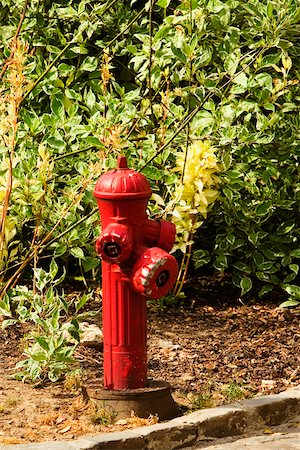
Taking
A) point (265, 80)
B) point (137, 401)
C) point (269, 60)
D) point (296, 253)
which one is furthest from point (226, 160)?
point (137, 401)

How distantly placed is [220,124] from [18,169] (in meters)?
1.20

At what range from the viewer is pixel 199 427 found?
484 cm

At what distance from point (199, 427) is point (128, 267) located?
0.76 m

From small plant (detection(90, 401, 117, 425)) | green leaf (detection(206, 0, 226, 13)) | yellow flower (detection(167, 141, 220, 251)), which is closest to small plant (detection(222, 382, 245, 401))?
small plant (detection(90, 401, 117, 425))

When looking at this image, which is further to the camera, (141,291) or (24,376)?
(24,376)

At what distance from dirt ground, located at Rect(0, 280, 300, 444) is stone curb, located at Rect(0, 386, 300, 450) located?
13cm

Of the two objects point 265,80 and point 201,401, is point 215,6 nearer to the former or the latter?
point 265,80

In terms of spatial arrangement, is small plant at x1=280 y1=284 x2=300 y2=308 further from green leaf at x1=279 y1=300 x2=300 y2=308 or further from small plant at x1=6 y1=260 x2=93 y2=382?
small plant at x1=6 y1=260 x2=93 y2=382

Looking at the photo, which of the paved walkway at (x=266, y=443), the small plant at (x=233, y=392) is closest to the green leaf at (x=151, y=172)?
the small plant at (x=233, y=392)

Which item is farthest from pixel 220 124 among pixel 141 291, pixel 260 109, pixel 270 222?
pixel 141 291

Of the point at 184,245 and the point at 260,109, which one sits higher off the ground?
the point at 260,109

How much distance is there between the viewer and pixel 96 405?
4.96 m

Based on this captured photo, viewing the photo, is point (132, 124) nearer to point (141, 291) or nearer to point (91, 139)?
point (91, 139)

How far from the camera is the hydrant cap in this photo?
483 centimetres
